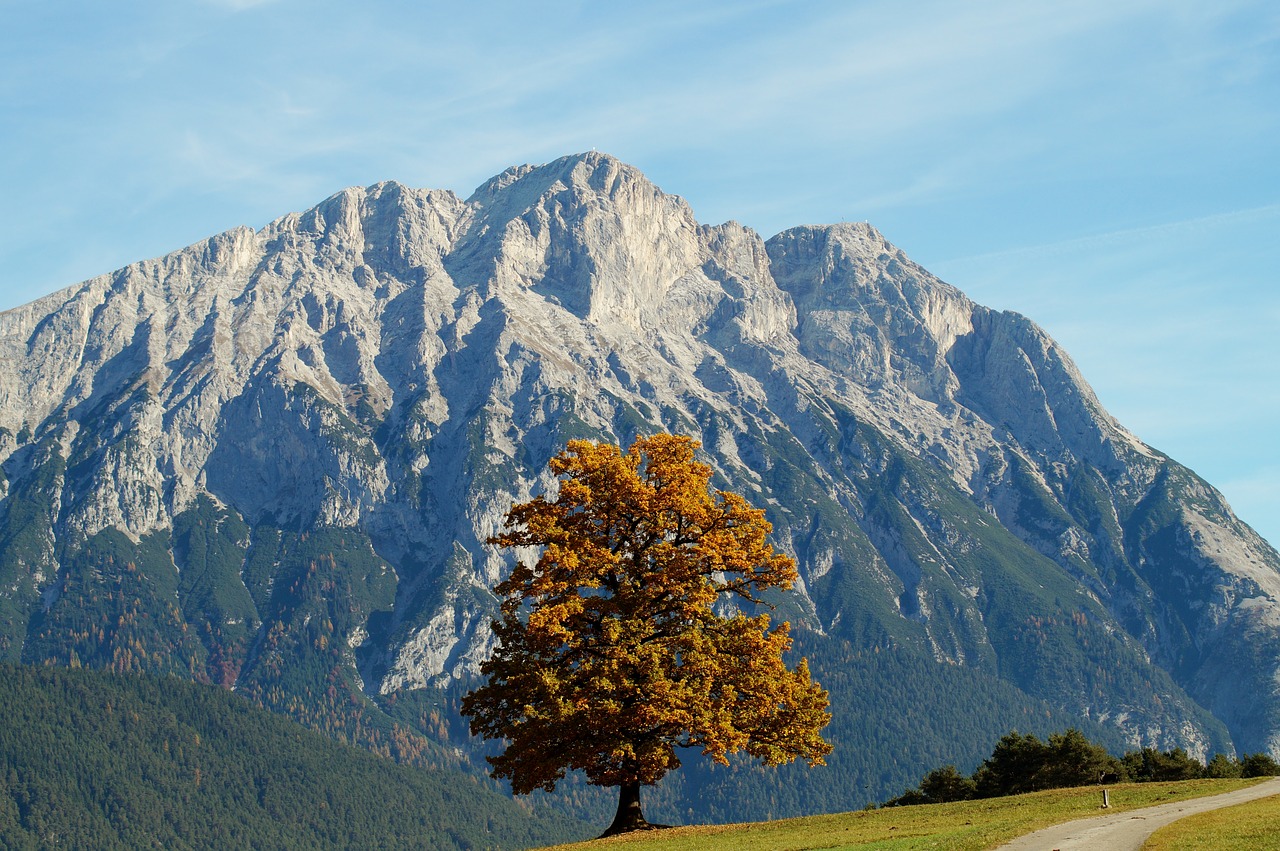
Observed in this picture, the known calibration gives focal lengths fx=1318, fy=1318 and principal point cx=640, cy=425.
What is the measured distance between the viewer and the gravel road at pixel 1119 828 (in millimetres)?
40406

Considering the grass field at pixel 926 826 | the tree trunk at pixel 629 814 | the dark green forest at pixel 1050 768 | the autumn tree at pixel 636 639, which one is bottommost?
the dark green forest at pixel 1050 768

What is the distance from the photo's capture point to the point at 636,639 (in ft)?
188

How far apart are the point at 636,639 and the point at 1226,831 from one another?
24774 mm

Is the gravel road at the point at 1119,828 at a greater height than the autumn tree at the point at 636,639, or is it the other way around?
the autumn tree at the point at 636,639

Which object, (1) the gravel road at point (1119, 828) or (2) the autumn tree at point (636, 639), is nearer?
(1) the gravel road at point (1119, 828)

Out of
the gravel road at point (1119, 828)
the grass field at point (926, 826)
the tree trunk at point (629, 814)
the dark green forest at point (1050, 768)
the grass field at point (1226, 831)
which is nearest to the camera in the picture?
the grass field at point (1226, 831)

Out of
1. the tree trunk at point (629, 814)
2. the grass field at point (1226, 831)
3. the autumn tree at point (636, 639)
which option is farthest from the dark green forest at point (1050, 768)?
the grass field at point (1226, 831)

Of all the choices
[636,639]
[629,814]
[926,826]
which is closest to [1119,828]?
[926,826]

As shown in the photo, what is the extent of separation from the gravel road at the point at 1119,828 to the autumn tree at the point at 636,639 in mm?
15386

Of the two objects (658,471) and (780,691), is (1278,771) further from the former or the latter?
(658,471)

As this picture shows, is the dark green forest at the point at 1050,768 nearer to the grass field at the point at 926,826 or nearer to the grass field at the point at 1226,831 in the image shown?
the grass field at the point at 926,826

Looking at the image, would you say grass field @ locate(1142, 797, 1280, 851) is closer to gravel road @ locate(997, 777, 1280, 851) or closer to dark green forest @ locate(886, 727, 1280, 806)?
gravel road @ locate(997, 777, 1280, 851)

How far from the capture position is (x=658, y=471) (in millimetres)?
59469

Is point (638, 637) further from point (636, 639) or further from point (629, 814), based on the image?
point (629, 814)
